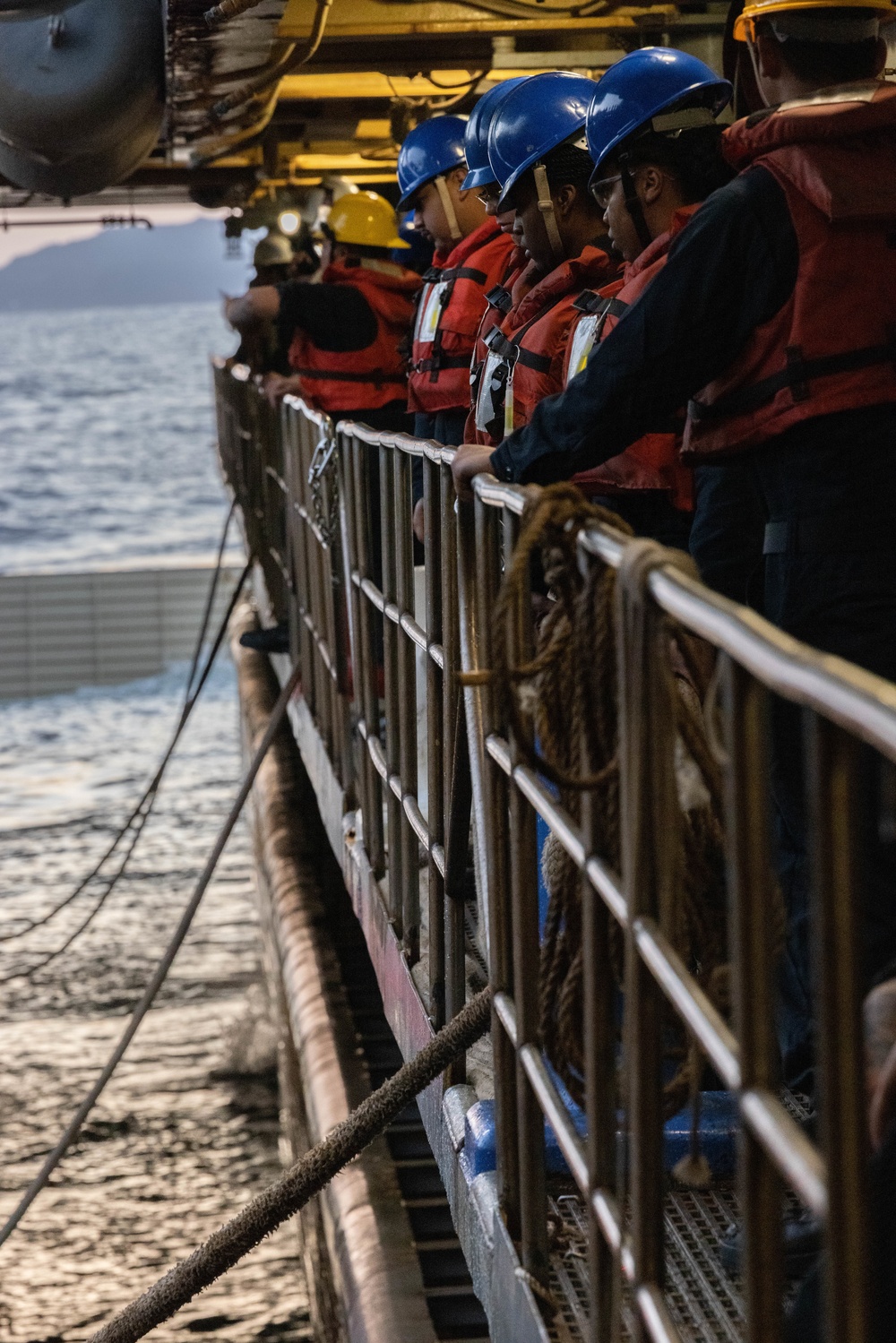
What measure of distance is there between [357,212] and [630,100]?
3.60m

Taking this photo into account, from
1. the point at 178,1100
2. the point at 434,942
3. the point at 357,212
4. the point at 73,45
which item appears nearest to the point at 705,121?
the point at 434,942

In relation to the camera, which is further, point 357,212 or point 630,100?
point 357,212

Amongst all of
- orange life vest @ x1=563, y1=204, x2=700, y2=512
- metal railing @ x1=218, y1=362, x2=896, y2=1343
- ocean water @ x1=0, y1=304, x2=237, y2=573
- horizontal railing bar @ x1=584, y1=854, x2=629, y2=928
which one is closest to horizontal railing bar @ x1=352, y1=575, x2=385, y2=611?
metal railing @ x1=218, y1=362, x2=896, y2=1343

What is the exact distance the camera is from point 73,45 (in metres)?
5.11

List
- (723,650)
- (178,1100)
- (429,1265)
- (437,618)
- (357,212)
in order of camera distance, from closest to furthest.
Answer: (723,650) < (437,618) < (429,1265) < (357,212) < (178,1100)

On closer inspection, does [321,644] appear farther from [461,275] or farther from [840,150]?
[840,150]

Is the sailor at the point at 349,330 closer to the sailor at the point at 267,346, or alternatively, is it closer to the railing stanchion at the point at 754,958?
the sailor at the point at 267,346

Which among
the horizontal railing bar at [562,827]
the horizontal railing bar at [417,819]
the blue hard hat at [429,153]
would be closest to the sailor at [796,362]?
the horizontal railing bar at [562,827]

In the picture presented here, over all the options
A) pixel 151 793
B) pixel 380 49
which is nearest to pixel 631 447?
pixel 380 49

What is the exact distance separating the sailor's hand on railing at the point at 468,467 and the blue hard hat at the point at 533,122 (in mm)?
1070

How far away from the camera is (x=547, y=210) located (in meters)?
3.18

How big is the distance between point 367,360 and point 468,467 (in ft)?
11.3

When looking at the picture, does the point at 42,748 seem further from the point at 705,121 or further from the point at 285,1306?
the point at 705,121

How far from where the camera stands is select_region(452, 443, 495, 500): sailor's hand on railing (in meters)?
2.26
